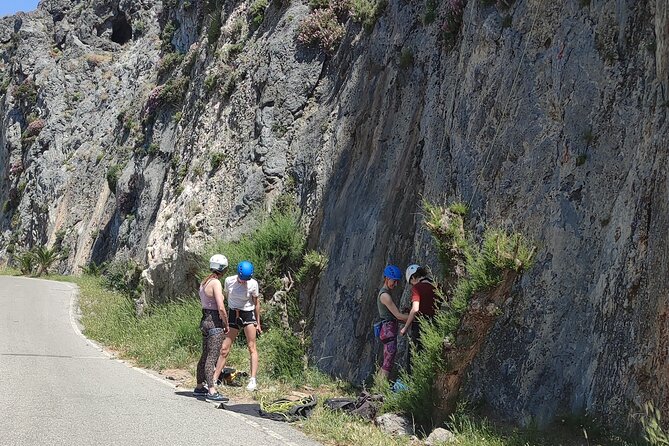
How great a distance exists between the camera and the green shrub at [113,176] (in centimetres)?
3488

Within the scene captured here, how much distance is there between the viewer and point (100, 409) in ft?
27.4

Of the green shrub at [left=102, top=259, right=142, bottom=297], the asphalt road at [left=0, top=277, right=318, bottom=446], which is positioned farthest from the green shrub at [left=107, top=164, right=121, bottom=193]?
the asphalt road at [left=0, top=277, right=318, bottom=446]

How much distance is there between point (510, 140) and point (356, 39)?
816 centimetres

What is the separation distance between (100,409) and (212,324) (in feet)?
6.84

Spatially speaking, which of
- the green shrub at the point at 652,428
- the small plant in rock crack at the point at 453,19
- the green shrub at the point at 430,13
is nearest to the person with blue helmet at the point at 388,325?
the green shrub at the point at 652,428

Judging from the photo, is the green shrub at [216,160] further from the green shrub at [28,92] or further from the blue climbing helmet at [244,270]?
the green shrub at [28,92]

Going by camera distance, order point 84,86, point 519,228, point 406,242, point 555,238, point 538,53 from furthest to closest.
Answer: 1. point 84,86
2. point 406,242
3. point 538,53
4. point 519,228
5. point 555,238

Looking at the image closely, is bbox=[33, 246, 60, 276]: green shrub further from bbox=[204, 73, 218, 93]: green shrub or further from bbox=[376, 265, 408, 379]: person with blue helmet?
bbox=[376, 265, 408, 379]: person with blue helmet

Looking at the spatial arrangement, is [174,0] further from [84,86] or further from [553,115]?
[553,115]

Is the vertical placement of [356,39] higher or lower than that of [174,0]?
lower

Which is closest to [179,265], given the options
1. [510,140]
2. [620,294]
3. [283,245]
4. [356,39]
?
[283,245]

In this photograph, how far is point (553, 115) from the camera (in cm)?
853

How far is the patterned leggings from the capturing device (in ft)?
31.8

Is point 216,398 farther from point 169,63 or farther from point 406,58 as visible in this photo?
point 169,63
